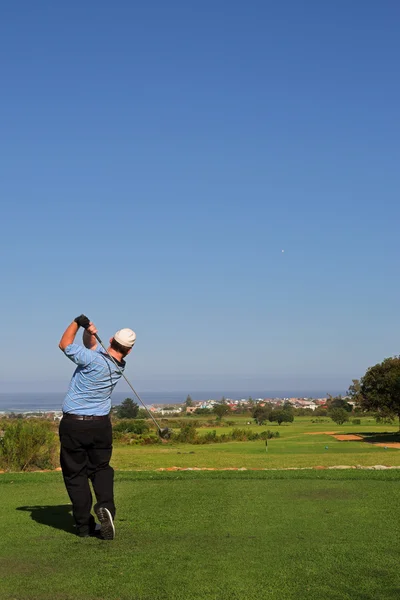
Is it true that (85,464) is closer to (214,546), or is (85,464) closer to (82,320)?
(82,320)

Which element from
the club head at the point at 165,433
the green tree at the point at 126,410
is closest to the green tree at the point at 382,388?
the green tree at the point at 126,410

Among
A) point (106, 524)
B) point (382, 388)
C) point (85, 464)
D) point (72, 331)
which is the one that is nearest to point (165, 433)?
point (85, 464)

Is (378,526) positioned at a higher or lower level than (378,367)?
lower

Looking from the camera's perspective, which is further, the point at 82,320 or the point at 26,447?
the point at 26,447

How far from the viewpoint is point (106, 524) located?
20.2 feet

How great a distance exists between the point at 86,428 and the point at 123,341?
0.92 meters

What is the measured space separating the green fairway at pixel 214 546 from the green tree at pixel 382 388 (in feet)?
109

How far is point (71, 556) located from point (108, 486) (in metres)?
1.16

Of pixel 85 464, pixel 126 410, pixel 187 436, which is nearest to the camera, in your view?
pixel 85 464

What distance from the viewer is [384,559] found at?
17.4 ft

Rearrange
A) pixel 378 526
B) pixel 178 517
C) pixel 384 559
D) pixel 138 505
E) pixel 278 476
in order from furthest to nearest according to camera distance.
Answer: pixel 278 476 → pixel 138 505 → pixel 178 517 → pixel 378 526 → pixel 384 559

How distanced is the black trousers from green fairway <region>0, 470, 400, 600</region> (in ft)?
0.86

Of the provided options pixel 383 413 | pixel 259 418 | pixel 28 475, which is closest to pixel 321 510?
pixel 28 475

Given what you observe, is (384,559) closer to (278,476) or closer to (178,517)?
(178,517)
